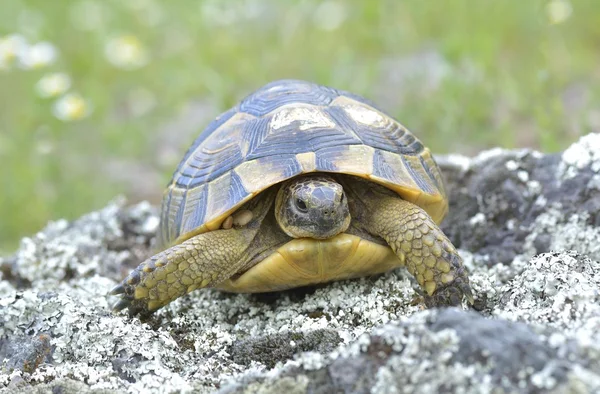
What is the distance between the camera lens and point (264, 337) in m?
2.36

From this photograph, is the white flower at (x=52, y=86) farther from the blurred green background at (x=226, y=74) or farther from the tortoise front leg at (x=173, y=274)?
the tortoise front leg at (x=173, y=274)

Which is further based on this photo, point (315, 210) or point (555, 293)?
point (315, 210)

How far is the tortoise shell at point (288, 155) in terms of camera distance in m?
2.70

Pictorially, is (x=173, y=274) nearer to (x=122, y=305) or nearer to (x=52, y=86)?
(x=122, y=305)

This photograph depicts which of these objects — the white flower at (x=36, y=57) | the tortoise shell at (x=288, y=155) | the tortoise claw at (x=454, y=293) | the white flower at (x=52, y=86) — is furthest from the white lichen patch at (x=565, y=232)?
the white flower at (x=36, y=57)

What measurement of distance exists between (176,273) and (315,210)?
582 mm

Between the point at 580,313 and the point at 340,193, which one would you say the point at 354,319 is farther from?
the point at 580,313

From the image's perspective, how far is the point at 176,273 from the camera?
2617 mm

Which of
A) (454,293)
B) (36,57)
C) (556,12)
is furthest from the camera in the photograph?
(36,57)

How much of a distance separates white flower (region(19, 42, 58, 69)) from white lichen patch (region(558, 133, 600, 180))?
4.37 meters

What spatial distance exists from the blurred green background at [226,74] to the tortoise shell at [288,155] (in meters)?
1.80

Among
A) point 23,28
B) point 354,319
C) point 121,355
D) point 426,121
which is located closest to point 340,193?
point 354,319

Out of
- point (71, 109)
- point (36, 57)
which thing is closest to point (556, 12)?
point (71, 109)

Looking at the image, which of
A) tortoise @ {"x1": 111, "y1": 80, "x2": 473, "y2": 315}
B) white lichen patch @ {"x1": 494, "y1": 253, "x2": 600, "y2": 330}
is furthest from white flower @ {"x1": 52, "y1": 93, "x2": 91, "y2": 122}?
white lichen patch @ {"x1": 494, "y1": 253, "x2": 600, "y2": 330}
